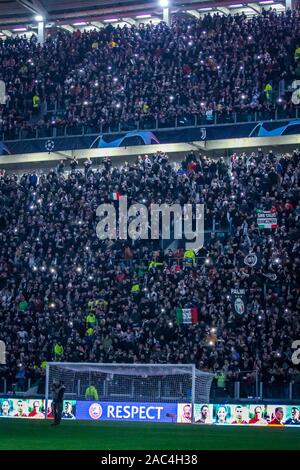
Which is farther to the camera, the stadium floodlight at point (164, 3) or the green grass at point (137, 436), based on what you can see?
the stadium floodlight at point (164, 3)

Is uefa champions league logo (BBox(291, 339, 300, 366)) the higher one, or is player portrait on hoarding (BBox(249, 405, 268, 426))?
uefa champions league logo (BBox(291, 339, 300, 366))

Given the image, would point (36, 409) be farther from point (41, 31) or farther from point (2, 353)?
point (41, 31)

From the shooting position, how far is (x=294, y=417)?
99.4ft

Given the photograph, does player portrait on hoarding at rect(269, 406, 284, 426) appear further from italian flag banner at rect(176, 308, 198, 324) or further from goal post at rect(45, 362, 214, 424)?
italian flag banner at rect(176, 308, 198, 324)

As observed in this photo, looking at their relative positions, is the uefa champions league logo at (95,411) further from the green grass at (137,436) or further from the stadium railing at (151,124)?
the stadium railing at (151,124)

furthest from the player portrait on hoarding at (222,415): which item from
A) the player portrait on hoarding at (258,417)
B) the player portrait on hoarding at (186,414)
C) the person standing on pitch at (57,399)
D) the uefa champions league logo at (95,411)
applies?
the person standing on pitch at (57,399)

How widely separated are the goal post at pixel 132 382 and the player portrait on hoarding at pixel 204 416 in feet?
0.77

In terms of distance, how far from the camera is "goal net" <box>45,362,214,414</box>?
3216cm

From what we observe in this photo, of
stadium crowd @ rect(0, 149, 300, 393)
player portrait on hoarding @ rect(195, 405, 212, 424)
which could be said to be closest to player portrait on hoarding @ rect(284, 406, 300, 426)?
stadium crowd @ rect(0, 149, 300, 393)

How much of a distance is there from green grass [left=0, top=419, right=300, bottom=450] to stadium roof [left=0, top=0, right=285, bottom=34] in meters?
24.8

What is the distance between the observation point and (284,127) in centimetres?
4116

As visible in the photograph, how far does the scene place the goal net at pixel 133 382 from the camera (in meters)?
32.2

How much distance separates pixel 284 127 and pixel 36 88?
13.2m

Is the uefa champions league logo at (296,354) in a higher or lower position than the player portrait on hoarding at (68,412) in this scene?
higher
